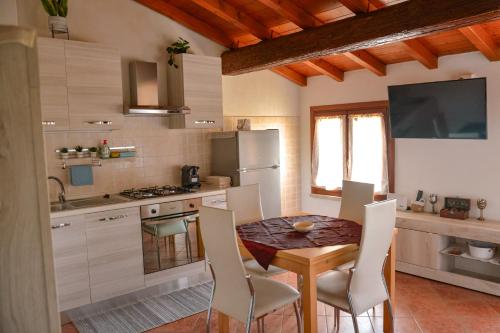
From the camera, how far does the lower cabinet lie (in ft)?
10.5

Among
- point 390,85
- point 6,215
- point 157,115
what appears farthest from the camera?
point 390,85

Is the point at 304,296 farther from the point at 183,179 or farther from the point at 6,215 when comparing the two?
the point at 183,179

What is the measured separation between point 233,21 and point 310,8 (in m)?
0.80

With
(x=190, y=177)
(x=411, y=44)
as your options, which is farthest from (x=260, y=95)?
(x=411, y=44)

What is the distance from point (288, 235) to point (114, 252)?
1.63 meters

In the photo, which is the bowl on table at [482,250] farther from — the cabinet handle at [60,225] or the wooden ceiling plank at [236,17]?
the cabinet handle at [60,225]

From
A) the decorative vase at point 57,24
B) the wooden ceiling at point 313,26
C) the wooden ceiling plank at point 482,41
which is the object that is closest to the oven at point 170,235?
the decorative vase at point 57,24

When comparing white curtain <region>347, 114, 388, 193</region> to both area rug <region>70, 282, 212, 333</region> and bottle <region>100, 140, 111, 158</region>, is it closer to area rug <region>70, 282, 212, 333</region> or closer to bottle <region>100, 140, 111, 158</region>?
area rug <region>70, 282, 212, 333</region>

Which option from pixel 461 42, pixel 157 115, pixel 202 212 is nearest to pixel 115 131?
pixel 157 115

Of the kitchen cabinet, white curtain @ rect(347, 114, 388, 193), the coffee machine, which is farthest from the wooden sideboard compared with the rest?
the kitchen cabinet

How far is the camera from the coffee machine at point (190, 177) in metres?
4.39

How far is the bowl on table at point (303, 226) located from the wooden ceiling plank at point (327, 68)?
244 centimetres

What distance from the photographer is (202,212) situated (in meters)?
2.44

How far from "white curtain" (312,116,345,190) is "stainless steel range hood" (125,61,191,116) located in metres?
2.13
